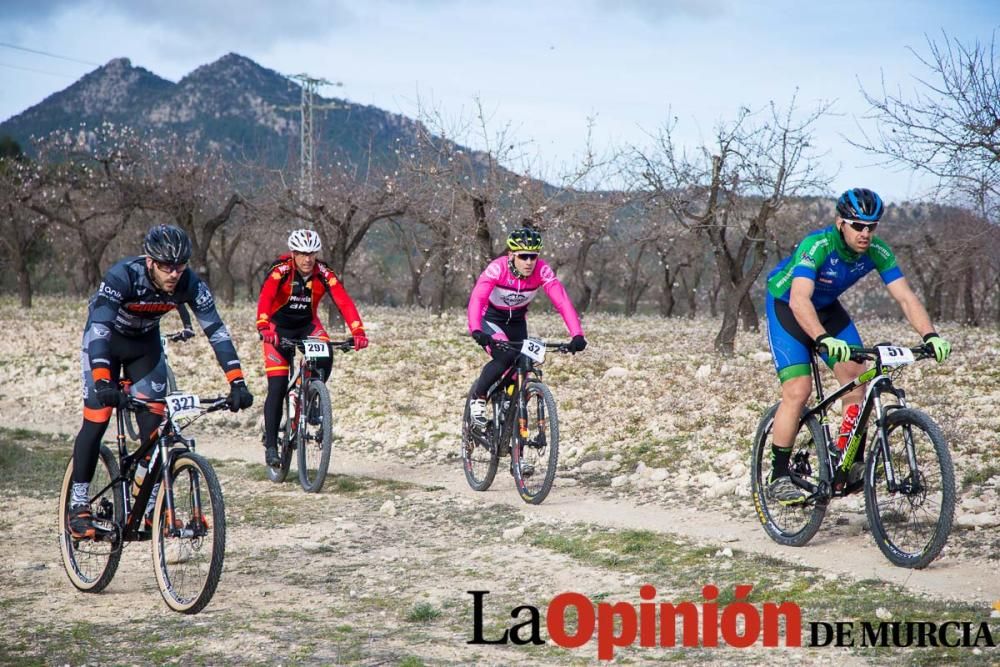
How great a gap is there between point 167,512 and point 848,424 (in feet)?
14.6

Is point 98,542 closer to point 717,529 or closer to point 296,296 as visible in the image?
point 296,296

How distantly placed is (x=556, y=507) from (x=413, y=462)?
327 centimetres

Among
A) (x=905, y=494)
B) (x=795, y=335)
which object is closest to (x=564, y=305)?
(x=795, y=335)

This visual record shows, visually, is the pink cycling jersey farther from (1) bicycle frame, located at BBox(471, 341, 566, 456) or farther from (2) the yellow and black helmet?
(1) bicycle frame, located at BBox(471, 341, 566, 456)

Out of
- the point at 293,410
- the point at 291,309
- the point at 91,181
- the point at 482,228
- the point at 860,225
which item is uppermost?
the point at 91,181

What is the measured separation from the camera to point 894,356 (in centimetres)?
604

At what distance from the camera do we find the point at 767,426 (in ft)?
23.6

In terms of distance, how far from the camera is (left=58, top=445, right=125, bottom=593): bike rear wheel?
6.17 meters

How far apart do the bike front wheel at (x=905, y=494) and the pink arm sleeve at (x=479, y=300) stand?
378 cm

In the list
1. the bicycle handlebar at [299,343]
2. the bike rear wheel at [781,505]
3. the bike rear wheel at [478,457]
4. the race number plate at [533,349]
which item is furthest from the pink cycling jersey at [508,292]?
the bike rear wheel at [781,505]

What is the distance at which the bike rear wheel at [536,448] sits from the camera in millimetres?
8516

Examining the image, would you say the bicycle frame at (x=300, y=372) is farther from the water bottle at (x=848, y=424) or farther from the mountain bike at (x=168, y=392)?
the water bottle at (x=848, y=424)

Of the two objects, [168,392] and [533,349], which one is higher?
[533,349]

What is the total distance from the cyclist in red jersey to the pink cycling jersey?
1355 mm
